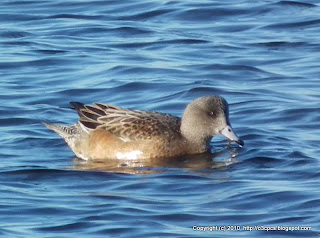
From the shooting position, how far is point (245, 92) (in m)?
14.7

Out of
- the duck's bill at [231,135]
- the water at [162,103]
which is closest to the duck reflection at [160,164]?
the water at [162,103]

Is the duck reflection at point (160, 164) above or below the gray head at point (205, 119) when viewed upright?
below

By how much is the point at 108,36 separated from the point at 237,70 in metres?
3.06

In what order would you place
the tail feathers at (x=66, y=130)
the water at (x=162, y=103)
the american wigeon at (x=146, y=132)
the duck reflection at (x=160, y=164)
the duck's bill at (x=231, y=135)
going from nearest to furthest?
the water at (x=162, y=103)
the duck reflection at (x=160, y=164)
the duck's bill at (x=231, y=135)
the american wigeon at (x=146, y=132)
the tail feathers at (x=66, y=130)

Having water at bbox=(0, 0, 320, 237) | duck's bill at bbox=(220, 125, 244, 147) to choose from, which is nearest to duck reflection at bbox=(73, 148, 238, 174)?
water at bbox=(0, 0, 320, 237)

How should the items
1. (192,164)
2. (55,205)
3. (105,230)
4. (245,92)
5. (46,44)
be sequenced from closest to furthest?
(105,230)
(55,205)
(192,164)
(245,92)
(46,44)

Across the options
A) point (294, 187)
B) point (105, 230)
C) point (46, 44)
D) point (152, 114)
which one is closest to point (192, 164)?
point (152, 114)

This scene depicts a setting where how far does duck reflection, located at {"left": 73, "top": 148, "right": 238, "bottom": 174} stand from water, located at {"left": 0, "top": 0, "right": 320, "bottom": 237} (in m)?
0.02

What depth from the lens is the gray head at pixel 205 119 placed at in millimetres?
12109

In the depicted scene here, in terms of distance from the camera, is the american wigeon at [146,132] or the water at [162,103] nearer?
the water at [162,103]

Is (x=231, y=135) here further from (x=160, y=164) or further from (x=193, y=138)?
(x=160, y=164)

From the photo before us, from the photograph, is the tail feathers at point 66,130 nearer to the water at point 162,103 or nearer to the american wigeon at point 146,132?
the american wigeon at point 146,132

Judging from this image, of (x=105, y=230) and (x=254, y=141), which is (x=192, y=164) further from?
(x=105, y=230)

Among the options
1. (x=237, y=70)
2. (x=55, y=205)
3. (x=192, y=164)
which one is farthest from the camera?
(x=237, y=70)
